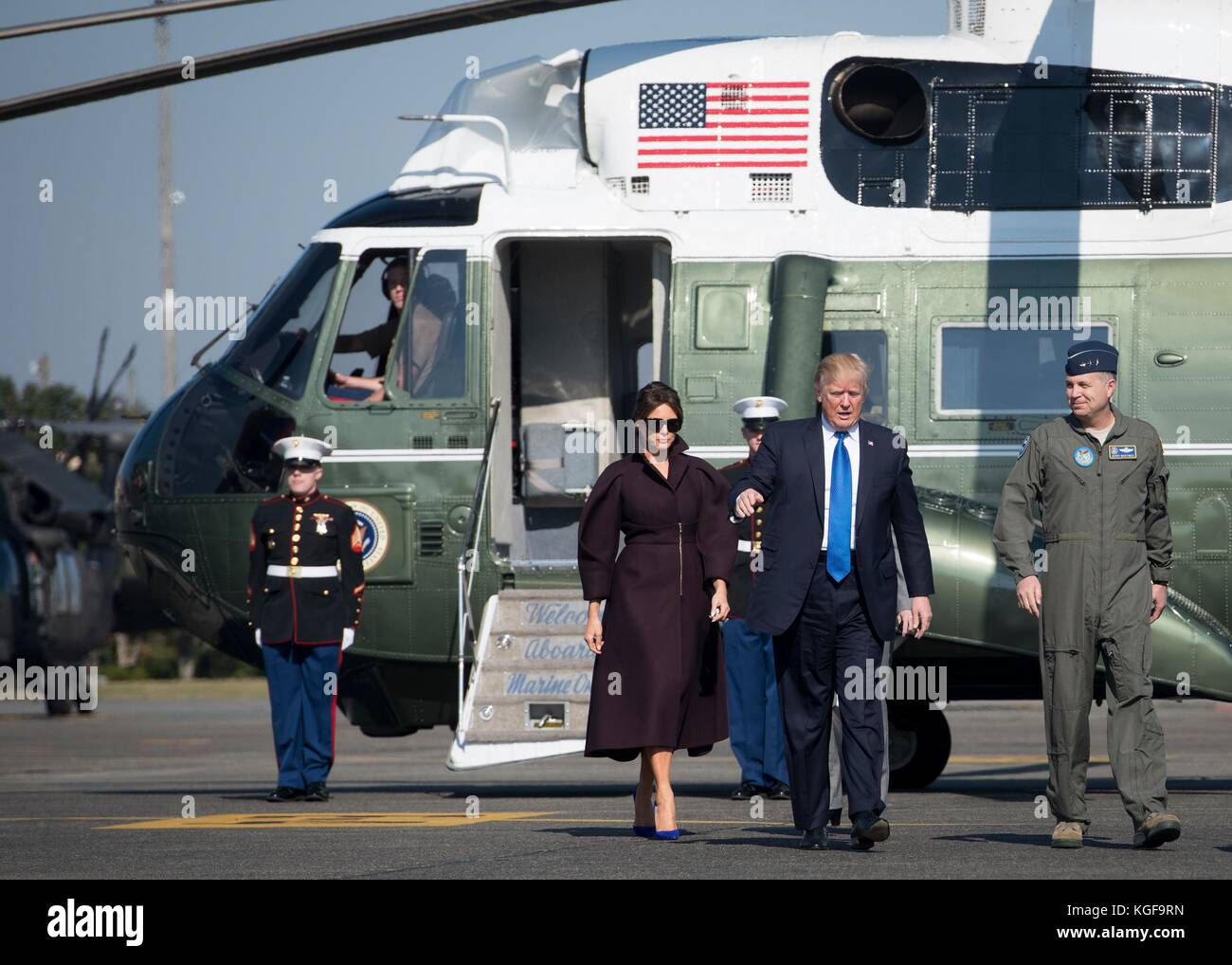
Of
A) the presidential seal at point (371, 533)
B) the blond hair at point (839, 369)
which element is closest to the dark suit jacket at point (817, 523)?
the blond hair at point (839, 369)

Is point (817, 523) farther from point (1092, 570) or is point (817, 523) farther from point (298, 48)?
point (298, 48)

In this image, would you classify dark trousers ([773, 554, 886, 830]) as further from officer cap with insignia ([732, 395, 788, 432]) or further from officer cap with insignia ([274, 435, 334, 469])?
officer cap with insignia ([274, 435, 334, 469])

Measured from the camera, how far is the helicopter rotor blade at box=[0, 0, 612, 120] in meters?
11.2

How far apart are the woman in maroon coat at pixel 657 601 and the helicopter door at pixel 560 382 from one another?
13.2ft

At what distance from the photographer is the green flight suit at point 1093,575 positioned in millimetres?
8258

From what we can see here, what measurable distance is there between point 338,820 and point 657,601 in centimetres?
240

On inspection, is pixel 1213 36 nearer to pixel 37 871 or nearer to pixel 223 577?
pixel 223 577

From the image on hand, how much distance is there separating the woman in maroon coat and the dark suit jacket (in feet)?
1.84

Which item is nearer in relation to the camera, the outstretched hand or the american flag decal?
the outstretched hand

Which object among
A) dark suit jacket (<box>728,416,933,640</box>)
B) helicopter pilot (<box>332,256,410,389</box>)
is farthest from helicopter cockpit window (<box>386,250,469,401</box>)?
dark suit jacket (<box>728,416,933,640</box>)

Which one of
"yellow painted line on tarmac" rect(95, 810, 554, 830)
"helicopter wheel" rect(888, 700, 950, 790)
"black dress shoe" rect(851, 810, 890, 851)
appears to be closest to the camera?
"black dress shoe" rect(851, 810, 890, 851)

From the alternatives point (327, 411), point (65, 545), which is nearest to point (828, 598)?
point (327, 411)

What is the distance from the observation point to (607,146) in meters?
12.6

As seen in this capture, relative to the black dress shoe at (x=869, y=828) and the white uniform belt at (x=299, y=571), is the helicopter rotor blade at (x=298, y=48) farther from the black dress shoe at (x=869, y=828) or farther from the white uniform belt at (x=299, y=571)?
the black dress shoe at (x=869, y=828)
